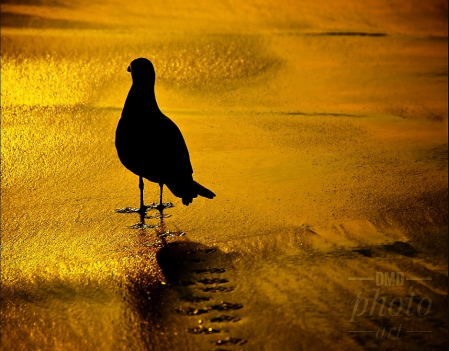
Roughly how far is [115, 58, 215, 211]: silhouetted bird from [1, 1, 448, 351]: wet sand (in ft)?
0.85

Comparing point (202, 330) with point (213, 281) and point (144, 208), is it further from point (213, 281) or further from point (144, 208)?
point (144, 208)

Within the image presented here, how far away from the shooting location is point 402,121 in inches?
225

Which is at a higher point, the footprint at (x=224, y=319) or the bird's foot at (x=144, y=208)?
the bird's foot at (x=144, y=208)

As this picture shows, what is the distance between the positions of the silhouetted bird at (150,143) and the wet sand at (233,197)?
10.2 inches

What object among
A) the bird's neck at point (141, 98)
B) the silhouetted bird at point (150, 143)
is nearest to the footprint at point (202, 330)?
the silhouetted bird at point (150, 143)

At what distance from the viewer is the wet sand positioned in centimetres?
312

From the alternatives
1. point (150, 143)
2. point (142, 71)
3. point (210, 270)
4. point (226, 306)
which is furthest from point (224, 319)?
point (142, 71)

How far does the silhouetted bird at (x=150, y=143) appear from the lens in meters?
3.98

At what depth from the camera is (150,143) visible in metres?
3.97

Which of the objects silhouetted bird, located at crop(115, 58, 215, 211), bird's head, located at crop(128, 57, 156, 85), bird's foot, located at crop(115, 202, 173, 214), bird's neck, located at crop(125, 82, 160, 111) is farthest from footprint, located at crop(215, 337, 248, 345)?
bird's head, located at crop(128, 57, 156, 85)

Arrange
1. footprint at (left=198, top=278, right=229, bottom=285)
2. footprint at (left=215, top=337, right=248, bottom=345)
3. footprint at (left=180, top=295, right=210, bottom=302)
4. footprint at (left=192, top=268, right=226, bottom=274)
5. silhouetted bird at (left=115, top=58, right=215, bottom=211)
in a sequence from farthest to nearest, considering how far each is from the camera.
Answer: silhouetted bird at (left=115, top=58, right=215, bottom=211), footprint at (left=192, top=268, right=226, bottom=274), footprint at (left=198, top=278, right=229, bottom=285), footprint at (left=180, top=295, right=210, bottom=302), footprint at (left=215, top=337, right=248, bottom=345)

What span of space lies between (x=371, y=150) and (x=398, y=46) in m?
2.32

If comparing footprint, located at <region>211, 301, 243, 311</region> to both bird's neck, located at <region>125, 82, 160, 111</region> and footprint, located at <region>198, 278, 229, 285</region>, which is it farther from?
bird's neck, located at <region>125, 82, 160, 111</region>

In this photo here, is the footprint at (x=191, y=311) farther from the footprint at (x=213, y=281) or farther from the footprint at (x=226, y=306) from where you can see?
the footprint at (x=213, y=281)
